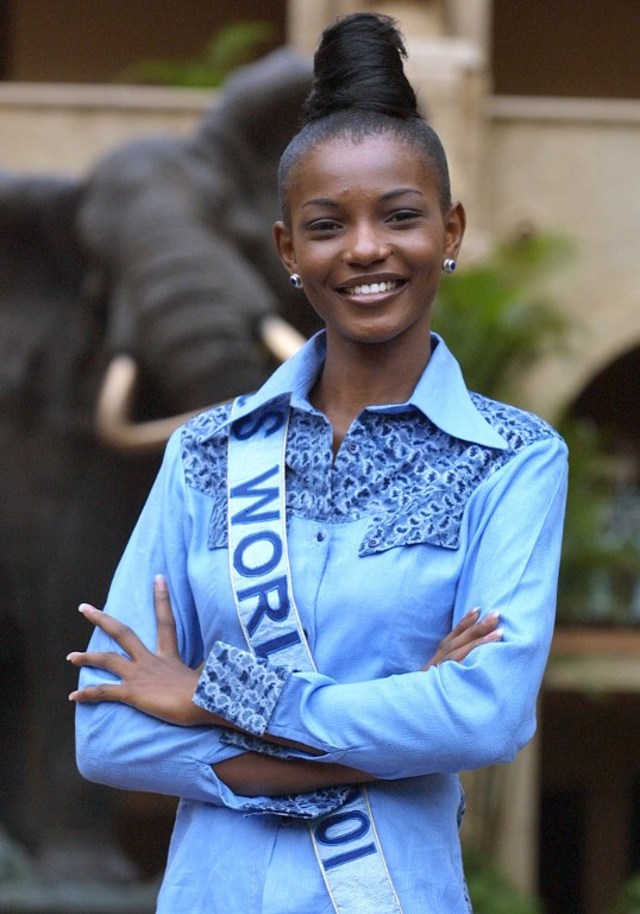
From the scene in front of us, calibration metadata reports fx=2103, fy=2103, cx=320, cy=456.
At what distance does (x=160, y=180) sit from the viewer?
26.0 ft

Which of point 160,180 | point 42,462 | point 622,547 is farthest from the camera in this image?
point 622,547

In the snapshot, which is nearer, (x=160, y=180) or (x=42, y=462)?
(x=160, y=180)

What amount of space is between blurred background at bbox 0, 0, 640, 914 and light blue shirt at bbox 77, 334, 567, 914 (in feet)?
14.2

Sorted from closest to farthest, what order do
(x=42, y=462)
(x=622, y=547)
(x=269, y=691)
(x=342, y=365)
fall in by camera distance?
1. (x=269, y=691)
2. (x=342, y=365)
3. (x=42, y=462)
4. (x=622, y=547)

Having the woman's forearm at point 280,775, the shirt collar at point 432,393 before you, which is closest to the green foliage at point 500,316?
the shirt collar at point 432,393

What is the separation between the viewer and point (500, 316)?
10250 mm

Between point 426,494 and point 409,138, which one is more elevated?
point 409,138

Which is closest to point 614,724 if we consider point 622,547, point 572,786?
point 572,786

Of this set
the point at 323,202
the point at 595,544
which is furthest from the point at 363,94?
the point at 595,544

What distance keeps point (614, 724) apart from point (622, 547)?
4912 mm

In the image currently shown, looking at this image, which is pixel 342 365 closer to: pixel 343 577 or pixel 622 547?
pixel 343 577

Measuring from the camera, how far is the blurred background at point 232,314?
7.79 meters

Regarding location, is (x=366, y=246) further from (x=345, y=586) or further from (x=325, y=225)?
(x=345, y=586)

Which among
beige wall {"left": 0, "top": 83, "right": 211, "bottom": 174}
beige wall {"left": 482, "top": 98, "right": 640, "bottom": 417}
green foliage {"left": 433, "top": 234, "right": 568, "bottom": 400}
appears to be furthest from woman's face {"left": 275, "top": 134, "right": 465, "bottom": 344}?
beige wall {"left": 482, "top": 98, "right": 640, "bottom": 417}
